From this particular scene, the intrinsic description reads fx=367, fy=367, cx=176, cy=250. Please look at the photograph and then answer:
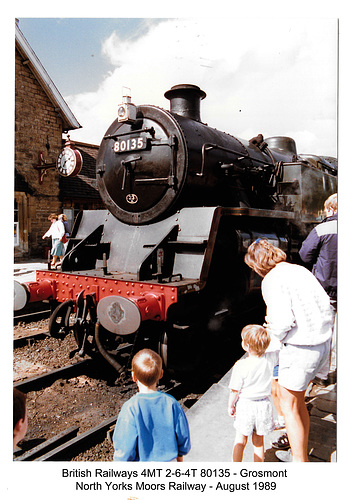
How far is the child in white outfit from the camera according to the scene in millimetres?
2178

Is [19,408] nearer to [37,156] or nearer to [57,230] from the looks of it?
[57,230]

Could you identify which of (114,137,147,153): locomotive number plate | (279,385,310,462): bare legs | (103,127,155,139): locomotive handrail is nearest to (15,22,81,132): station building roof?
(103,127,155,139): locomotive handrail

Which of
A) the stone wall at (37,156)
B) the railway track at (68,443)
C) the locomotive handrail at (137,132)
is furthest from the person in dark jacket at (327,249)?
the stone wall at (37,156)

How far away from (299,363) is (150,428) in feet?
3.09

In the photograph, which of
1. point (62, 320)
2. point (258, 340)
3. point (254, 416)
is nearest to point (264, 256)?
point (258, 340)

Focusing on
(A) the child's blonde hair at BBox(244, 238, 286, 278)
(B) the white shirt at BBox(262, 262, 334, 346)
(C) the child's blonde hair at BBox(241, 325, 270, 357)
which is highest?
(A) the child's blonde hair at BBox(244, 238, 286, 278)

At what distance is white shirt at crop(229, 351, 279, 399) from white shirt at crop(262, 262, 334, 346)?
0.70 ft

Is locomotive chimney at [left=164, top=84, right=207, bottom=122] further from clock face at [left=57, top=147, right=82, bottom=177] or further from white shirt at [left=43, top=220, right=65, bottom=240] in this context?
clock face at [left=57, top=147, right=82, bottom=177]

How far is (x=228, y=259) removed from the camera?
13.6 feet

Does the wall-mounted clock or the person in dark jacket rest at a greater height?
the wall-mounted clock

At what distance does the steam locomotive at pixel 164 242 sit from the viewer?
3541 millimetres

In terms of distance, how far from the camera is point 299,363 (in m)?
2.17

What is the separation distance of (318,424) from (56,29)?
3.65 m
